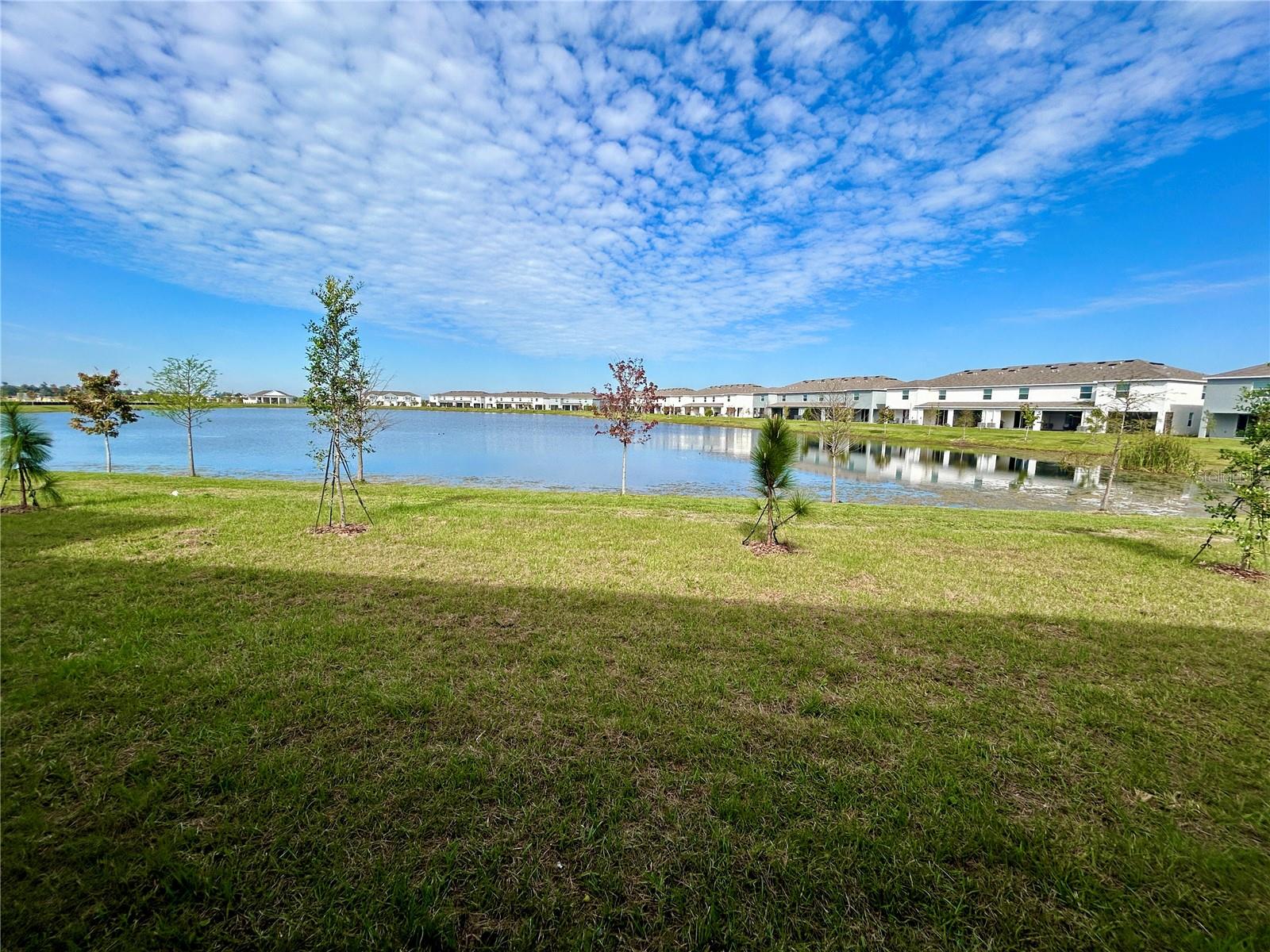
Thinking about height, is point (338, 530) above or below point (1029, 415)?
below

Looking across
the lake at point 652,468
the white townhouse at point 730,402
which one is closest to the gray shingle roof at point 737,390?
the white townhouse at point 730,402

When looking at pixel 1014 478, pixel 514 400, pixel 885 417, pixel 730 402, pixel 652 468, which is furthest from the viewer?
pixel 514 400

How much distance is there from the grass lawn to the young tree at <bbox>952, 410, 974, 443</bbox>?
5856 centimetres

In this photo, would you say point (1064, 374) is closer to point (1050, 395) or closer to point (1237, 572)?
point (1050, 395)

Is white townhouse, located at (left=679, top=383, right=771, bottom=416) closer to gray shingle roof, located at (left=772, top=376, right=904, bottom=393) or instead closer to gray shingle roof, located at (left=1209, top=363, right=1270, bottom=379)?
gray shingle roof, located at (left=772, top=376, right=904, bottom=393)

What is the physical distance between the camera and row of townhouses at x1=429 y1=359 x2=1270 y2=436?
147 feet

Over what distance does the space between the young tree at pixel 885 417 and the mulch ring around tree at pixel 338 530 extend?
192 ft

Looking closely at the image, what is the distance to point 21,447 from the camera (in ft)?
39.0

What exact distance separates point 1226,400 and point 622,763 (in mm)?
66886

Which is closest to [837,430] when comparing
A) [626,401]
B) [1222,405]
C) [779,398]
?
[626,401]

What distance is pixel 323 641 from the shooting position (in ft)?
19.0

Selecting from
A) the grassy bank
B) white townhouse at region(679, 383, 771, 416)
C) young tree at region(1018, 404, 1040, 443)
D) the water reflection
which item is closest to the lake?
the water reflection

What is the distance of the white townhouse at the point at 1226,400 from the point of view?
144 ft

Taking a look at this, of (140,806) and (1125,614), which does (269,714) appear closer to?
(140,806)
